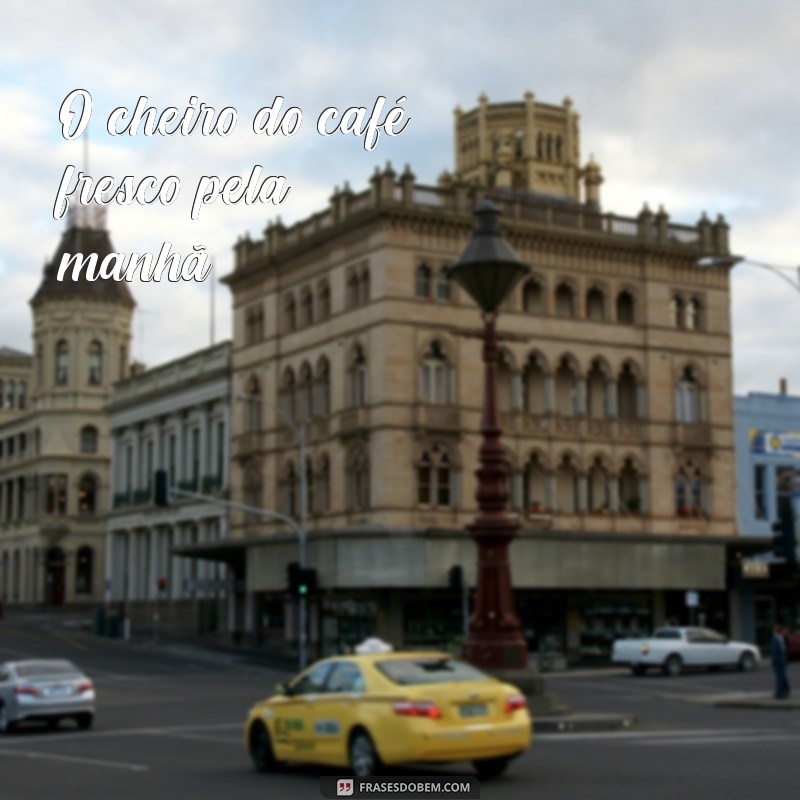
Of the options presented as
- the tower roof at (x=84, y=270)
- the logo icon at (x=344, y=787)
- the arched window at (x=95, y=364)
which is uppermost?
the tower roof at (x=84, y=270)

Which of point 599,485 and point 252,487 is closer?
point 599,485

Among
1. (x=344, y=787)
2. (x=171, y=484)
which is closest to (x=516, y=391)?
(x=171, y=484)

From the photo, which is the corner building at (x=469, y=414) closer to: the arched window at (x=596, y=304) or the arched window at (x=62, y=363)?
the arched window at (x=596, y=304)

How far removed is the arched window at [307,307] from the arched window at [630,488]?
43.8 ft

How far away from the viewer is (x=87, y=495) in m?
95.2

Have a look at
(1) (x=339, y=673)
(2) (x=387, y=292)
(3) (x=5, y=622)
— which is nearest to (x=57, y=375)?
(3) (x=5, y=622)

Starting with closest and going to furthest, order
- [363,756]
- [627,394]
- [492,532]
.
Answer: [363,756] → [492,532] → [627,394]

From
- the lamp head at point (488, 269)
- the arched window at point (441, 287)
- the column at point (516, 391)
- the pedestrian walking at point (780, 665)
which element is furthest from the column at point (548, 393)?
the lamp head at point (488, 269)

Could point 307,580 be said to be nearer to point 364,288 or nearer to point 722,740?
point 364,288

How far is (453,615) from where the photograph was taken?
2142 inches

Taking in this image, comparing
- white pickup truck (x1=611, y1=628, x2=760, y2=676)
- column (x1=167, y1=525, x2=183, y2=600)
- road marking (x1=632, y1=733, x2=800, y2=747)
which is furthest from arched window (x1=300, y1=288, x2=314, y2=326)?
road marking (x1=632, y1=733, x2=800, y2=747)

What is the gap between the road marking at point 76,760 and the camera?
778 inches

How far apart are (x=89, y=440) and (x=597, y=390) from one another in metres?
44.5

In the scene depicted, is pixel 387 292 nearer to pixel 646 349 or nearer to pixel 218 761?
pixel 646 349
